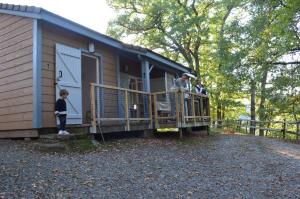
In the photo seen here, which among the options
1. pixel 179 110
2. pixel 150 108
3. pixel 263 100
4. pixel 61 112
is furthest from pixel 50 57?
pixel 263 100

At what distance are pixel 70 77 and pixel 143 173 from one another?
14.5ft

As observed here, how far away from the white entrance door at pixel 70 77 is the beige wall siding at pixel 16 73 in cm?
80

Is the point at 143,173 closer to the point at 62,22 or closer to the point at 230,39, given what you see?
the point at 62,22

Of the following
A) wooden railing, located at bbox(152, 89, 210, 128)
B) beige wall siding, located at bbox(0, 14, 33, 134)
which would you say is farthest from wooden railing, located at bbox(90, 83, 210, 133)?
beige wall siding, located at bbox(0, 14, 33, 134)

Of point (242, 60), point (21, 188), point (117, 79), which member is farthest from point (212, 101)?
point (21, 188)

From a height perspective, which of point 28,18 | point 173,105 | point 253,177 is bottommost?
point 253,177

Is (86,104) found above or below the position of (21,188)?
above

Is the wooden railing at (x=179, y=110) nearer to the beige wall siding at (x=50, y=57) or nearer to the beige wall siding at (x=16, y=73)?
the beige wall siding at (x=50, y=57)

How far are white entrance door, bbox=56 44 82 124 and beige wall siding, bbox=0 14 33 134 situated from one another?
0.80 meters

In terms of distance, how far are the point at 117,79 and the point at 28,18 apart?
13.2 ft

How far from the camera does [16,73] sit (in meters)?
9.34

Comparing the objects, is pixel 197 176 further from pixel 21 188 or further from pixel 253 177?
pixel 21 188

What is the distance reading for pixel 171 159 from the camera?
25.9ft

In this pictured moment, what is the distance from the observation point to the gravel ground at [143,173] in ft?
17.1
